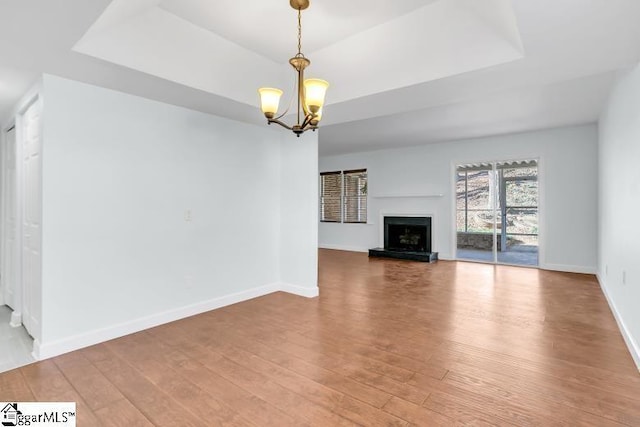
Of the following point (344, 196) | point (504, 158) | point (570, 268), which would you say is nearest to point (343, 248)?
point (344, 196)

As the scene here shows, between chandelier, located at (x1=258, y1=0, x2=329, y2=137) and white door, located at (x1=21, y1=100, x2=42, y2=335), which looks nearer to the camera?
chandelier, located at (x1=258, y1=0, x2=329, y2=137)

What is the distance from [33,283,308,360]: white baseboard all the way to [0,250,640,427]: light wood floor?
10 cm

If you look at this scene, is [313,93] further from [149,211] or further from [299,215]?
[299,215]

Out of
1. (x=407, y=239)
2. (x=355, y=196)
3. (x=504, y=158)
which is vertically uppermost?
(x=504, y=158)

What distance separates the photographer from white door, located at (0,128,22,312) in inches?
136

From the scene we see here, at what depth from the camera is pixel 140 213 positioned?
3141 millimetres

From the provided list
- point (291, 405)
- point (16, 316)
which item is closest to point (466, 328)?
point (291, 405)

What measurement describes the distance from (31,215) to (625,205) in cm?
519

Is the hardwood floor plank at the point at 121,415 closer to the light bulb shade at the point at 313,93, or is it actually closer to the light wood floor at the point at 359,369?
the light wood floor at the point at 359,369

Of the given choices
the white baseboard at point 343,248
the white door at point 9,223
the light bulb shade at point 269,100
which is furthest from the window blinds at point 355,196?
the white door at point 9,223

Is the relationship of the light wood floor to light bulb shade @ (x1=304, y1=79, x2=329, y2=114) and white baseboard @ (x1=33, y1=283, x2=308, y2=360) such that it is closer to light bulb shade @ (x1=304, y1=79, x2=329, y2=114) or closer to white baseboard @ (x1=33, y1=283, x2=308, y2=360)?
white baseboard @ (x1=33, y1=283, x2=308, y2=360)

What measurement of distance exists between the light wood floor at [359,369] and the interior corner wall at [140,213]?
31 centimetres

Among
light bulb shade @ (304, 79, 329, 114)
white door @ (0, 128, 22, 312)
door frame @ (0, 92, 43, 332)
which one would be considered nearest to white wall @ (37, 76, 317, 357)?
door frame @ (0, 92, 43, 332)

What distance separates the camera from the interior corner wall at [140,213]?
266 cm
